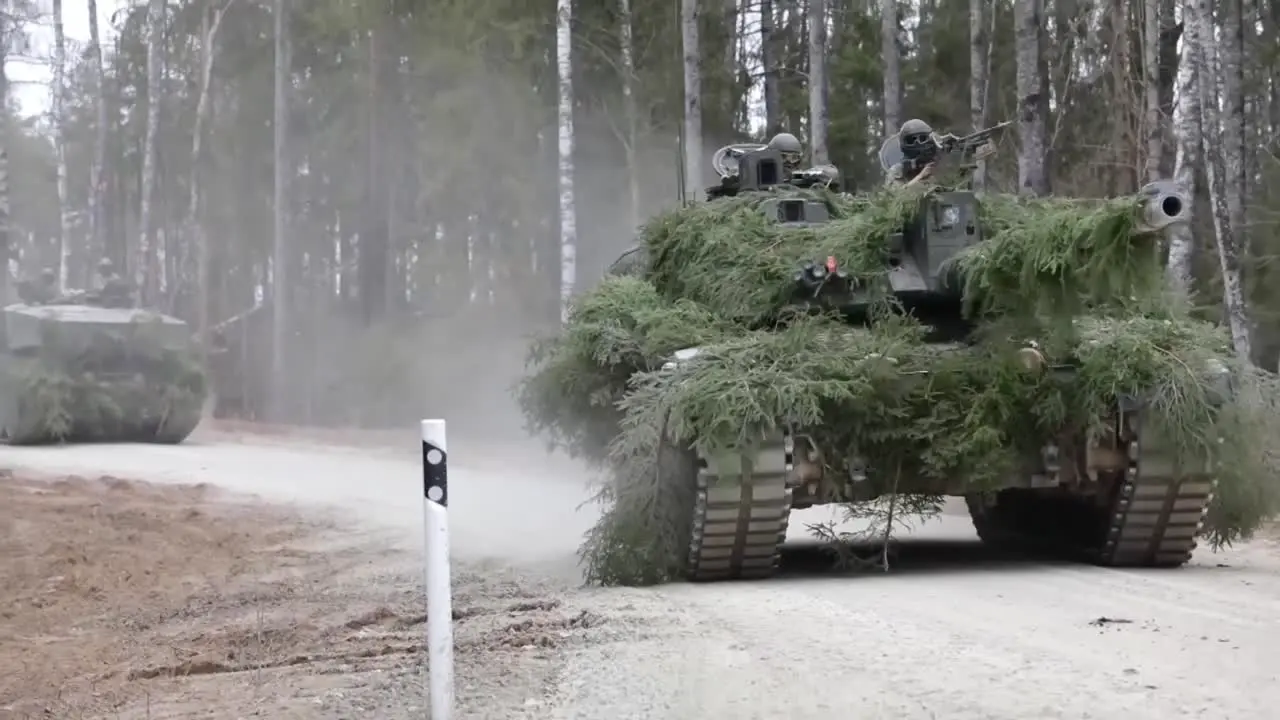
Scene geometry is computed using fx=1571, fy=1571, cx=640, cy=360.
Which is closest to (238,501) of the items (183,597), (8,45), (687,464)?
(183,597)

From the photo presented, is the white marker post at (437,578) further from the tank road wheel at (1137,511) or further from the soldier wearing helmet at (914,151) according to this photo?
the soldier wearing helmet at (914,151)

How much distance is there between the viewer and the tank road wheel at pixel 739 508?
7.70 meters

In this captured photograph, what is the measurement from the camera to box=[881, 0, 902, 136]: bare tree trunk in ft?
70.5

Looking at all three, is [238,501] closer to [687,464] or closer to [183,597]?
[183,597]

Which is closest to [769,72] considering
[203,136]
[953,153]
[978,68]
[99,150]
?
[978,68]

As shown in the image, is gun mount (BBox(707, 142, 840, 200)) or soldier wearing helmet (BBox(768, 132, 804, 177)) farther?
soldier wearing helmet (BBox(768, 132, 804, 177))

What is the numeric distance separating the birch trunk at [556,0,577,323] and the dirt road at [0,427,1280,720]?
12.2m

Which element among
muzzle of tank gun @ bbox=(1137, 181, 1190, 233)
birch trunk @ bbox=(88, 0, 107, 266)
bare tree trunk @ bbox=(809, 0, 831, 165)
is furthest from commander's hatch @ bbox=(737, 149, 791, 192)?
birch trunk @ bbox=(88, 0, 107, 266)

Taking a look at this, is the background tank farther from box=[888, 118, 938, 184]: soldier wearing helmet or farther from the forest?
box=[888, 118, 938, 184]: soldier wearing helmet

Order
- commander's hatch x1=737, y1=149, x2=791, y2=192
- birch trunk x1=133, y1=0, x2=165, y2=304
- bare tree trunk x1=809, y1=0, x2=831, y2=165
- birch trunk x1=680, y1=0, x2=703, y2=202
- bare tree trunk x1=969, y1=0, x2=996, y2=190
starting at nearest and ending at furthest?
commander's hatch x1=737, y1=149, x2=791, y2=192, bare tree trunk x1=809, y1=0, x2=831, y2=165, birch trunk x1=680, y1=0, x2=703, y2=202, bare tree trunk x1=969, y1=0, x2=996, y2=190, birch trunk x1=133, y1=0, x2=165, y2=304

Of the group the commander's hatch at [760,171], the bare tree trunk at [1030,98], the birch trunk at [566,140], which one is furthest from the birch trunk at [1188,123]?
the birch trunk at [566,140]

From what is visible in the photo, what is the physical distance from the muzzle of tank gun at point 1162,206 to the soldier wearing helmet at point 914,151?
3.09m

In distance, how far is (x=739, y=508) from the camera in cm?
780

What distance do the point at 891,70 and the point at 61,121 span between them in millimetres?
30015
